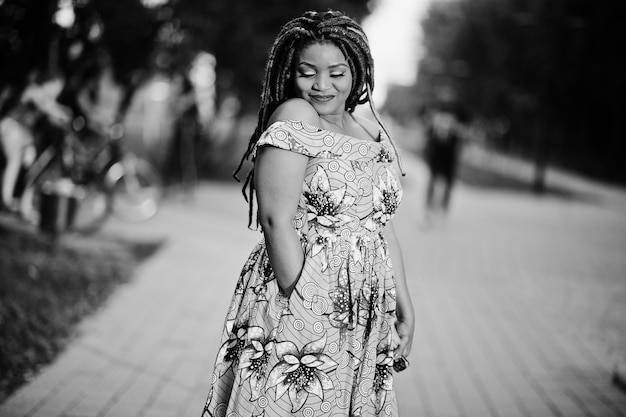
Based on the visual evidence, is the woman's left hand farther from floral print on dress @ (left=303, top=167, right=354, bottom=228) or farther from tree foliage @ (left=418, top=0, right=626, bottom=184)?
tree foliage @ (left=418, top=0, right=626, bottom=184)

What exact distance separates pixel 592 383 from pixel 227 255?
16.8 feet

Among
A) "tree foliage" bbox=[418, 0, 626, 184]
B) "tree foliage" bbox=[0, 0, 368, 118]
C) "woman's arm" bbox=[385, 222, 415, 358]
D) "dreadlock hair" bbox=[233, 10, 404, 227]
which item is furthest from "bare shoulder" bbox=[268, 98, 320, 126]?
"tree foliage" bbox=[418, 0, 626, 184]

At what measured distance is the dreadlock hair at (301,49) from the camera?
248 centimetres

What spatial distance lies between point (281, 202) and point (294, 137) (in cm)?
21

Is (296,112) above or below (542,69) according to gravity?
below

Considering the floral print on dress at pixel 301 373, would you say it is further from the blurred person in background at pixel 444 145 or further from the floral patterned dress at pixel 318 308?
the blurred person in background at pixel 444 145

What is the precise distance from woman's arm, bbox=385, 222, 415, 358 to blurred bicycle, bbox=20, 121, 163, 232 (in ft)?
20.5

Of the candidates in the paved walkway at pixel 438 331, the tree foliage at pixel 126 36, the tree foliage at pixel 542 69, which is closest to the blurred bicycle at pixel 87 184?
the paved walkway at pixel 438 331

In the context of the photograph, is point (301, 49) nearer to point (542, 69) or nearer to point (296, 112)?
Result: point (296, 112)

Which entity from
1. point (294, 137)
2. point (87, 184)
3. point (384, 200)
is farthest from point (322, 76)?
point (87, 184)

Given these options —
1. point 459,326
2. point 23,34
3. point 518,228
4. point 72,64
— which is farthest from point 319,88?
point 518,228

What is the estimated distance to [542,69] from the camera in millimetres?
22828

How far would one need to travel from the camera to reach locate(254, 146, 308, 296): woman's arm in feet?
7.67

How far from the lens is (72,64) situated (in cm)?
893
